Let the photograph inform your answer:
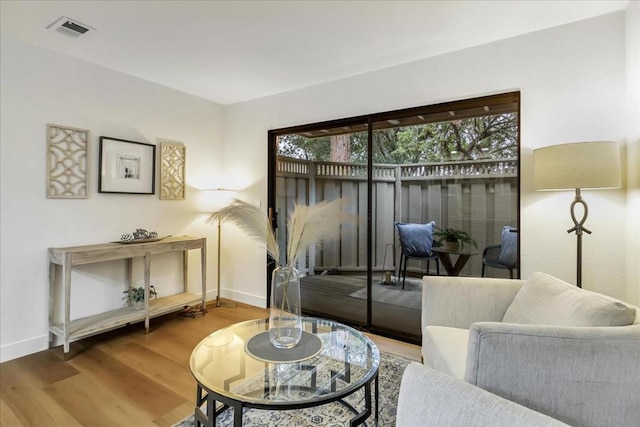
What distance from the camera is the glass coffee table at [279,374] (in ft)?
4.08

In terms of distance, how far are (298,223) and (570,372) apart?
1.08 m

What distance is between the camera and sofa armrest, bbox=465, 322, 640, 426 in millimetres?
969

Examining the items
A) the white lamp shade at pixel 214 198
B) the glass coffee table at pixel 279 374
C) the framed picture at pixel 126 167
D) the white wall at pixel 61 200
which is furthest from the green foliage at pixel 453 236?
the framed picture at pixel 126 167

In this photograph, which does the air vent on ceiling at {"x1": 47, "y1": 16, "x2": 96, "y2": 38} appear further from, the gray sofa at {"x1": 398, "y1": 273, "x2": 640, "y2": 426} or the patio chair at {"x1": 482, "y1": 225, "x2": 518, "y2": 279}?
the patio chair at {"x1": 482, "y1": 225, "x2": 518, "y2": 279}

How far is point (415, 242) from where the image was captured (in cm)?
293

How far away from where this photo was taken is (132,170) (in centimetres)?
311

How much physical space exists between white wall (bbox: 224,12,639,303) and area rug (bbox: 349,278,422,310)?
0.95 meters

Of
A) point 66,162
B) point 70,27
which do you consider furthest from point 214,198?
point 70,27

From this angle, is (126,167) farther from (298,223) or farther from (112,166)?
(298,223)

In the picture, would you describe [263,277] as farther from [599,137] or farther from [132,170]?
[599,137]

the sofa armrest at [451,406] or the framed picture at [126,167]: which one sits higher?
the framed picture at [126,167]

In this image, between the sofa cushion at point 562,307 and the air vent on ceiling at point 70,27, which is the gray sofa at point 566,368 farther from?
the air vent on ceiling at point 70,27

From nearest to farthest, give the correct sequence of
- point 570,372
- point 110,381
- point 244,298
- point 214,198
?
1. point 570,372
2. point 110,381
3. point 214,198
4. point 244,298

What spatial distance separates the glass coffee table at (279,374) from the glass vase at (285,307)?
11 cm
